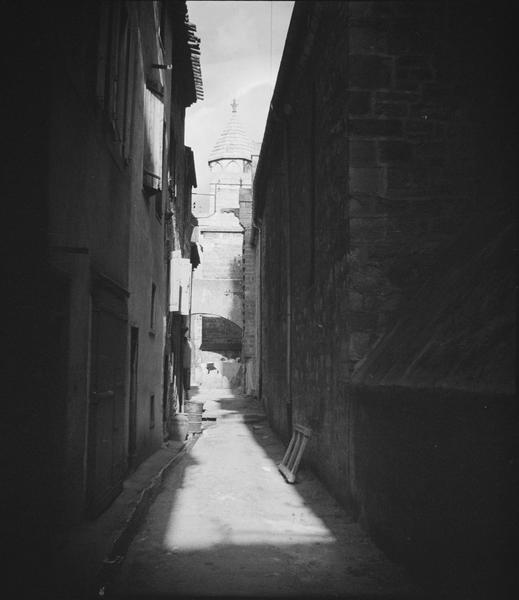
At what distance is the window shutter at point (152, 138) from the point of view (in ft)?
27.0

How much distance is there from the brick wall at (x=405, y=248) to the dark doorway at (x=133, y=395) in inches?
88.5

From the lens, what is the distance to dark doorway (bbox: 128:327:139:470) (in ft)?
24.8

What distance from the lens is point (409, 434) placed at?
3.88m

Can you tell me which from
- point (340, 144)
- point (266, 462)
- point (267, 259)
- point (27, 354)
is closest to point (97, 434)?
point (27, 354)

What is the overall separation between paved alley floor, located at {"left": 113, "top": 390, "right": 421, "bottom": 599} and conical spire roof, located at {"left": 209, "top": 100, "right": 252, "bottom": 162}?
46082mm

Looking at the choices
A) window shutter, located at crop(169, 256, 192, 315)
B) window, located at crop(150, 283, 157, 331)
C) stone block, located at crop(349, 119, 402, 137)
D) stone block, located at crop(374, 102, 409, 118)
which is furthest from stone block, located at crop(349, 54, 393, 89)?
window shutter, located at crop(169, 256, 192, 315)

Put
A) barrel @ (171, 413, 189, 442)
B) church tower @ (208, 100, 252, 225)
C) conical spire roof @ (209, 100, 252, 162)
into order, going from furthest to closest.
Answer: conical spire roof @ (209, 100, 252, 162), church tower @ (208, 100, 252, 225), barrel @ (171, 413, 189, 442)

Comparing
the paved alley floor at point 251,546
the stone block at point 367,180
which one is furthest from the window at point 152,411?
A: the stone block at point 367,180

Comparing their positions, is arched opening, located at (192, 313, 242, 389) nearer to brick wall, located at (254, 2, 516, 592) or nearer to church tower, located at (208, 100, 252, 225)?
church tower, located at (208, 100, 252, 225)

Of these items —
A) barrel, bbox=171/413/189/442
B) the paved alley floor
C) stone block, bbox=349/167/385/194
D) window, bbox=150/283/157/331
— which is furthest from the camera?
barrel, bbox=171/413/189/442

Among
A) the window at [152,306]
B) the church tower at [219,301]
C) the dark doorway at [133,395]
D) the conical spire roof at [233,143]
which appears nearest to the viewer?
the dark doorway at [133,395]

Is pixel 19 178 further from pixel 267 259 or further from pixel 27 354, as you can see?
pixel 267 259

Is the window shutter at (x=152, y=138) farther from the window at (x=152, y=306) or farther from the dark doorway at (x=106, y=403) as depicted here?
the dark doorway at (x=106, y=403)

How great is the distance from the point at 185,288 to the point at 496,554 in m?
10.1
